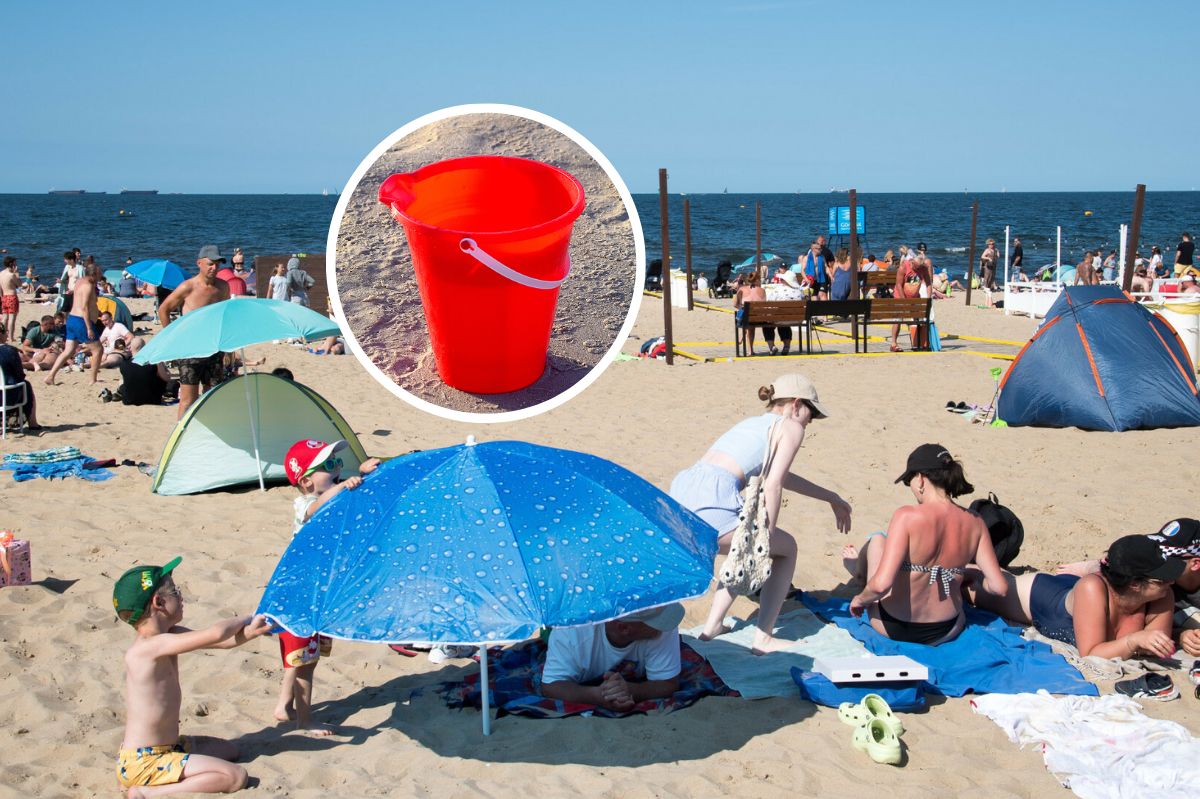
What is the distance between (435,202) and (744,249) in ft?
146

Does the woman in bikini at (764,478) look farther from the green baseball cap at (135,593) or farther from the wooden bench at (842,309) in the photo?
the wooden bench at (842,309)

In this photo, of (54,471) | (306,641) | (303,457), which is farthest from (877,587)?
(54,471)

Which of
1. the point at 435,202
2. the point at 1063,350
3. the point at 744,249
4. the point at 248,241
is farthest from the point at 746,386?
the point at 248,241

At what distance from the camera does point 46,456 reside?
827 centimetres

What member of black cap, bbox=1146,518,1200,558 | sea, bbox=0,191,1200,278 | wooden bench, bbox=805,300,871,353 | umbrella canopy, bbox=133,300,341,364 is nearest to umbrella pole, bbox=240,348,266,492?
umbrella canopy, bbox=133,300,341,364

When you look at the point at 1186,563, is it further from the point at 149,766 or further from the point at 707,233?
the point at 707,233

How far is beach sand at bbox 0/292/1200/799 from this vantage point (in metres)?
3.82

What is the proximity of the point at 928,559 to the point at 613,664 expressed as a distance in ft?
4.96

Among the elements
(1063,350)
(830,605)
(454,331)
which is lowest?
(830,605)

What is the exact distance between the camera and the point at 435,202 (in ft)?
16.9

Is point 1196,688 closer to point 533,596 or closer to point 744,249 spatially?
point 533,596

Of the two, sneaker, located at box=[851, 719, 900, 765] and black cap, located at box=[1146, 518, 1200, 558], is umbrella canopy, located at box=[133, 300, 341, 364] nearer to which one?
sneaker, located at box=[851, 719, 900, 765]

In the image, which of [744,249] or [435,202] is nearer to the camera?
[435,202]

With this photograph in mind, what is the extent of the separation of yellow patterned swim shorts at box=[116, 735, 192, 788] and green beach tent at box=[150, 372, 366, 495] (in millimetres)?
4219
